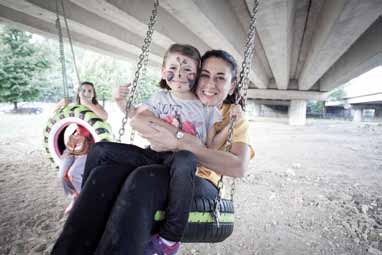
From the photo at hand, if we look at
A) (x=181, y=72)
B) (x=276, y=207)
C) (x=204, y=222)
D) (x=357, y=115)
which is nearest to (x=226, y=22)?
(x=181, y=72)

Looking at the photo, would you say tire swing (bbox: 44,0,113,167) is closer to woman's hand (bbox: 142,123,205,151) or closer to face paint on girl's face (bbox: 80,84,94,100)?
face paint on girl's face (bbox: 80,84,94,100)

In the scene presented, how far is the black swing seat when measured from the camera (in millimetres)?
1349

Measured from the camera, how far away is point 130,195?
1208mm

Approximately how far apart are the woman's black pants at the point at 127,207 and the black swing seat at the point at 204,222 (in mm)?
56

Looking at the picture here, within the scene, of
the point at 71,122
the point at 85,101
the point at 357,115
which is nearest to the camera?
the point at 71,122

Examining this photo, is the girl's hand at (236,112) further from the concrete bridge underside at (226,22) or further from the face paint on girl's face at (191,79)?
the concrete bridge underside at (226,22)

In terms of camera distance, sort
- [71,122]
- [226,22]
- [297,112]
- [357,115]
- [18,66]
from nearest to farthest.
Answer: [71,122] < [226,22] < [18,66] < [297,112] < [357,115]

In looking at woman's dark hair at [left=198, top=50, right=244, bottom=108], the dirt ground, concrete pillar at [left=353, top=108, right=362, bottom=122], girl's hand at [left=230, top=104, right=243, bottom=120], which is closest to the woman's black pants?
girl's hand at [left=230, top=104, right=243, bottom=120]

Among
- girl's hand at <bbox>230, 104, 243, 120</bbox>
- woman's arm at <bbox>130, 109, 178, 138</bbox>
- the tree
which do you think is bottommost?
woman's arm at <bbox>130, 109, 178, 138</bbox>

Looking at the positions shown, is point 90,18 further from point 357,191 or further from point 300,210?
point 357,191

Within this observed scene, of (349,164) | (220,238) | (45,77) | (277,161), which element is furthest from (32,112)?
(220,238)

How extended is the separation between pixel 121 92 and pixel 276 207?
2873mm

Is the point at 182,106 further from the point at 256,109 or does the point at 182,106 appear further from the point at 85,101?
the point at 256,109

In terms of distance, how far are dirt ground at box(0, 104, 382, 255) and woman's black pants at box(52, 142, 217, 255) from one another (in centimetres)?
168
